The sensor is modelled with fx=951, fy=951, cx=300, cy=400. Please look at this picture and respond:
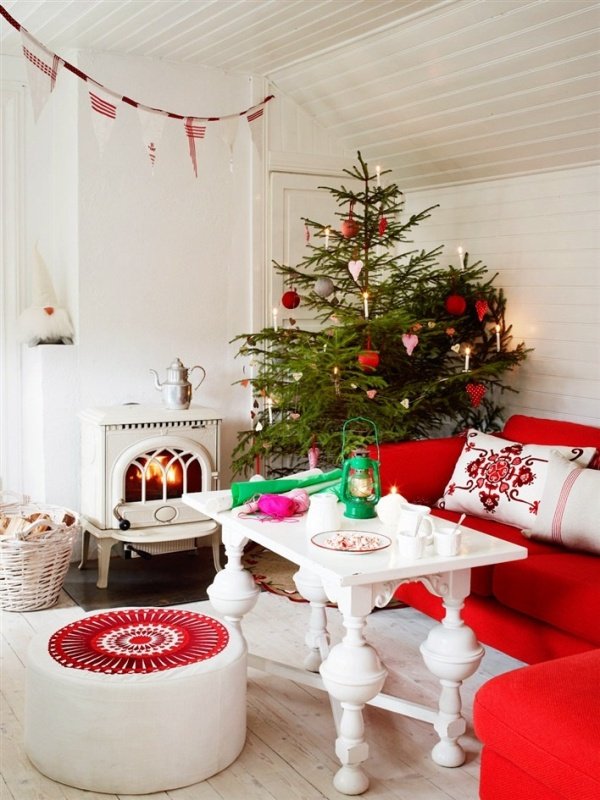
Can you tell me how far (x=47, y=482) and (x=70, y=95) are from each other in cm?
185

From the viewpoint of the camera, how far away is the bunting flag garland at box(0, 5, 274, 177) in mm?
3566

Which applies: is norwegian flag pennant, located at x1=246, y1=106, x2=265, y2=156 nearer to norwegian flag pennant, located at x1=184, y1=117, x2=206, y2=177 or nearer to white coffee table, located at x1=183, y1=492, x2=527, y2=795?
norwegian flag pennant, located at x1=184, y1=117, x2=206, y2=177

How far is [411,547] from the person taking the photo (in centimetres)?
257

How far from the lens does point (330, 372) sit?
412cm

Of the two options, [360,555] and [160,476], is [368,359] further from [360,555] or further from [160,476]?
[360,555]

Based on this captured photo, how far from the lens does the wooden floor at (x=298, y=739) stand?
100 inches

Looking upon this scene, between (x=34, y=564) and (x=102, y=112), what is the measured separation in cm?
198

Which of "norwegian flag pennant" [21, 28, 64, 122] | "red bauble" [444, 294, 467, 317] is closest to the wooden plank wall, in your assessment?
"red bauble" [444, 294, 467, 317]

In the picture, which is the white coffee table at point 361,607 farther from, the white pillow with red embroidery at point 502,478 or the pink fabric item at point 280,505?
the white pillow with red embroidery at point 502,478

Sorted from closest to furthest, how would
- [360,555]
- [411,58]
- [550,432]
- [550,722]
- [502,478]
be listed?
[550,722], [360,555], [502,478], [550,432], [411,58]

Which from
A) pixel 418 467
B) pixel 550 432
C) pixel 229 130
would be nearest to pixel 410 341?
pixel 418 467

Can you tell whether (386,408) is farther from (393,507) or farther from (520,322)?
(393,507)

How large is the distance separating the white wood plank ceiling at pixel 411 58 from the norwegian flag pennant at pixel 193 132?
0.31 metres

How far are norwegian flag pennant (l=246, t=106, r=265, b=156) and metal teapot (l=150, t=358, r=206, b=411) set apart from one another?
126 cm
